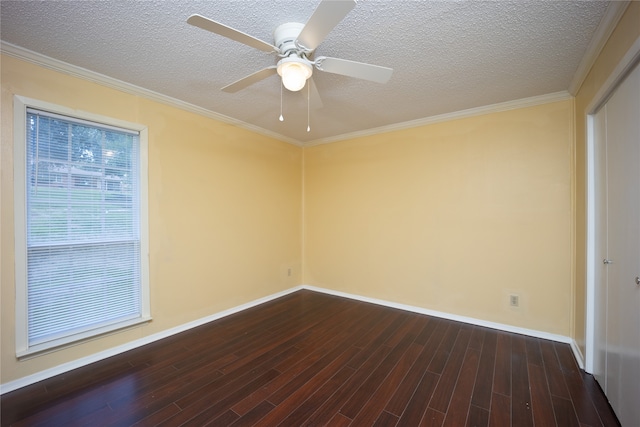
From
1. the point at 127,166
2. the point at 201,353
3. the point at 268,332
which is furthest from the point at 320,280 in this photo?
the point at 127,166

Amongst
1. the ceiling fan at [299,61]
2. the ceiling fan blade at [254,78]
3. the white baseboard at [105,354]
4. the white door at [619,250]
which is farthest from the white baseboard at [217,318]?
the ceiling fan at [299,61]

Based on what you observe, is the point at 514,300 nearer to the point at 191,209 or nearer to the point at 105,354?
the point at 191,209

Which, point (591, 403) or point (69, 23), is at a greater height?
point (69, 23)

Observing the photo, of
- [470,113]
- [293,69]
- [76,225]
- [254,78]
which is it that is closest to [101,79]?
[76,225]

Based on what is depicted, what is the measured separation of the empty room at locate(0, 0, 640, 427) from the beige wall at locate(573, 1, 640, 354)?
0.03 metres

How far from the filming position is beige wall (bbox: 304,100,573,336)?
2625mm

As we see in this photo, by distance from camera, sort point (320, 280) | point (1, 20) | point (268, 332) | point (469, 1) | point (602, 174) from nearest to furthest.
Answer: point (469, 1) < point (1, 20) < point (602, 174) < point (268, 332) < point (320, 280)

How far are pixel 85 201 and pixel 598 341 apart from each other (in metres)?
4.30

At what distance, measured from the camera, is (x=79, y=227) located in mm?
2207

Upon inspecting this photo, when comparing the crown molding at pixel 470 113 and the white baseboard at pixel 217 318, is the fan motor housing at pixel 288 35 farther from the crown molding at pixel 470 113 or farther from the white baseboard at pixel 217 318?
the white baseboard at pixel 217 318

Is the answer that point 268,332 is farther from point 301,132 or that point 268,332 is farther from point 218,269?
point 301,132

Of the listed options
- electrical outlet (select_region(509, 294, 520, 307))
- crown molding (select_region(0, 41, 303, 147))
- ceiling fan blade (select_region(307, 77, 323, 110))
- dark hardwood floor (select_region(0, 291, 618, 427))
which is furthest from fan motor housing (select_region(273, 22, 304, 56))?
electrical outlet (select_region(509, 294, 520, 307))

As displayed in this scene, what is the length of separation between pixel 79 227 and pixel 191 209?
96cm

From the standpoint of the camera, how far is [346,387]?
193 centimetres
